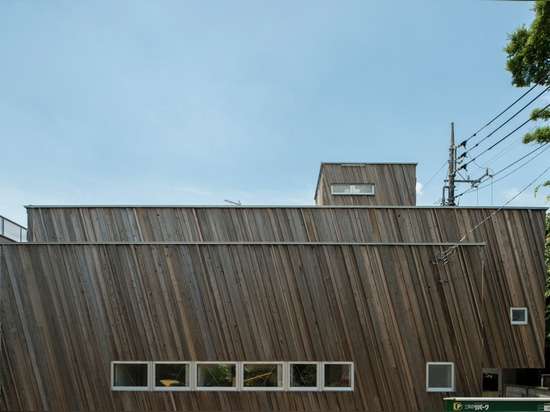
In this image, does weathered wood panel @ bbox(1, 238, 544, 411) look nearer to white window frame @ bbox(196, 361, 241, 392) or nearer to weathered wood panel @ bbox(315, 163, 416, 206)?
white window frame @ bbox(196, 361, 241, 392)

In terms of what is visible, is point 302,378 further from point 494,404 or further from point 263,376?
point 494,404

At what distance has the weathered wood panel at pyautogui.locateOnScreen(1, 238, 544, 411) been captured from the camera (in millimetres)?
7988

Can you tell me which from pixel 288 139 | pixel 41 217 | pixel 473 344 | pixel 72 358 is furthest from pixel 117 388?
pixel 288 139

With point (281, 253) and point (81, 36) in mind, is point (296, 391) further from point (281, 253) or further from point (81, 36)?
point (81, 36)

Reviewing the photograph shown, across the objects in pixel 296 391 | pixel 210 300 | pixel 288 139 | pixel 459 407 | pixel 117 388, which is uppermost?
pixel 288 139

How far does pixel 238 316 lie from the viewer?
8.10 meters

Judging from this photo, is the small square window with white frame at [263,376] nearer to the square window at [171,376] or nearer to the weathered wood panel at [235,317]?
the weathered wood panel at [235,317]

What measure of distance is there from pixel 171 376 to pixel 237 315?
5.46 feet

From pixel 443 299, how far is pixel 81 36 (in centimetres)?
918

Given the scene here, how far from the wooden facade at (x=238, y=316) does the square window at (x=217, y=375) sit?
14 cm

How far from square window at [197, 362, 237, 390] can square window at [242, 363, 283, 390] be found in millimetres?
223

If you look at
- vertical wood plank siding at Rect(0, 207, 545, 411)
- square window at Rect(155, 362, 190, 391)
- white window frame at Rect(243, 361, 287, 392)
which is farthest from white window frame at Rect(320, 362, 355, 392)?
square window at Rect(155, 362, 190, 391)

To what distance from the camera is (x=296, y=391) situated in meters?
8.03

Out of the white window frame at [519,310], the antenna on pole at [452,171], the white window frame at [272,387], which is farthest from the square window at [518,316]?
the antenna on pole at [452,171]
